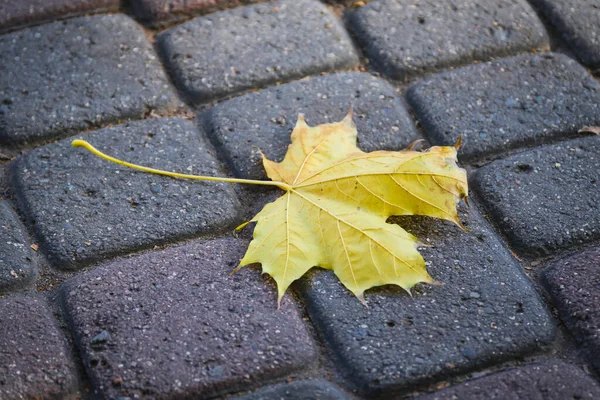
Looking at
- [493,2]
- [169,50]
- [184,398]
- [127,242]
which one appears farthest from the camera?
[493,2]

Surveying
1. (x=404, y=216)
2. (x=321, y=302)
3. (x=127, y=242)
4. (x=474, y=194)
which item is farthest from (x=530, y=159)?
(x=127, y=242)

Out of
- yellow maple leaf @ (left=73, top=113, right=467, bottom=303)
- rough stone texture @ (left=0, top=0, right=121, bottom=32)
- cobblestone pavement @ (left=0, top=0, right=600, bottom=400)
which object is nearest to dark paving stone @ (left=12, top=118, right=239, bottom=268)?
cobblestone pavement @ (left=0, top=0, right=600, bottom=400)

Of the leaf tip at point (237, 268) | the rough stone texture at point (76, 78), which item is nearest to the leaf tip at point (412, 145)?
the leaf tip at point (237, 268)

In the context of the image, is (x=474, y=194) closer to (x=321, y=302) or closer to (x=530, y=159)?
(x=530, y=159)

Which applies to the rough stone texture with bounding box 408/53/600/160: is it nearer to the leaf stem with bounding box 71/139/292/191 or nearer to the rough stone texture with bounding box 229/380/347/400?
the leaf stem with bounding box 71/139/292/191

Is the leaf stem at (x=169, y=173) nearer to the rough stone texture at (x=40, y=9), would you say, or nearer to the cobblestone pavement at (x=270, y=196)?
the cobblestone pavement at (x=270, y=196)

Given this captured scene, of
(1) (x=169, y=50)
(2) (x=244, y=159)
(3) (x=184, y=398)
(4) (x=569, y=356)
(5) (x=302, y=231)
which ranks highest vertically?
(1) (x=169, y=50)

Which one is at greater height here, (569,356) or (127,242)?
(127,242)

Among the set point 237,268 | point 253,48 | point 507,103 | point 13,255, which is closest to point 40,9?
point 253,48
